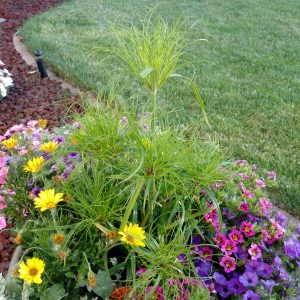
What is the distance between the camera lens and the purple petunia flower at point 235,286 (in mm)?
1797

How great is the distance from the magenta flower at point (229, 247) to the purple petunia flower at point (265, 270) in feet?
0.43

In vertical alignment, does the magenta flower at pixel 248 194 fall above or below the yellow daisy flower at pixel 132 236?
below

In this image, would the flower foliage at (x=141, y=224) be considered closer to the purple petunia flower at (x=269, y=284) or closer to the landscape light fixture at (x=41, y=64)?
the purple petunia flower at (x=269, y=284)

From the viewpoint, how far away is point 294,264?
1.96m

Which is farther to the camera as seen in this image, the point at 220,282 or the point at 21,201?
the point at 21,201

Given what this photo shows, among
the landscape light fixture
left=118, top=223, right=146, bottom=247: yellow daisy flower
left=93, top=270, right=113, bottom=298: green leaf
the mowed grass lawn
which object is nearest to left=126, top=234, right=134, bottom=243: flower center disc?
left=118, top=223, right=146, bottom=247: yellow daisy flower

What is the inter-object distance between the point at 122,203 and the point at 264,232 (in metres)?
0.68

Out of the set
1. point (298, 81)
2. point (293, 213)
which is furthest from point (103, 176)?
point (298, 81)

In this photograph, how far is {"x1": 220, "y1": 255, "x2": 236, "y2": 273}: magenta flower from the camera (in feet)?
5.98

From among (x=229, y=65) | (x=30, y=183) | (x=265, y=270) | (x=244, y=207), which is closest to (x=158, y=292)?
(x=265, y=270)

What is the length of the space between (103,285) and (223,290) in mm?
580

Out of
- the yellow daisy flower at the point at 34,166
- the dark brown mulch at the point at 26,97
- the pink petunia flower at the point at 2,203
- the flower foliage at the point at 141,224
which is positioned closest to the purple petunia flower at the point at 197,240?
the flower foliage at the point at 141,224

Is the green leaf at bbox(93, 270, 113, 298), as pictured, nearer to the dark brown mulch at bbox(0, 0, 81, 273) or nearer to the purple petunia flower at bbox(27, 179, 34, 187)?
the purple petunia flower at bbox(27, 179, 34, 187)

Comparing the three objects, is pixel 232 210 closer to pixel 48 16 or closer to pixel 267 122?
pixel 267 122
